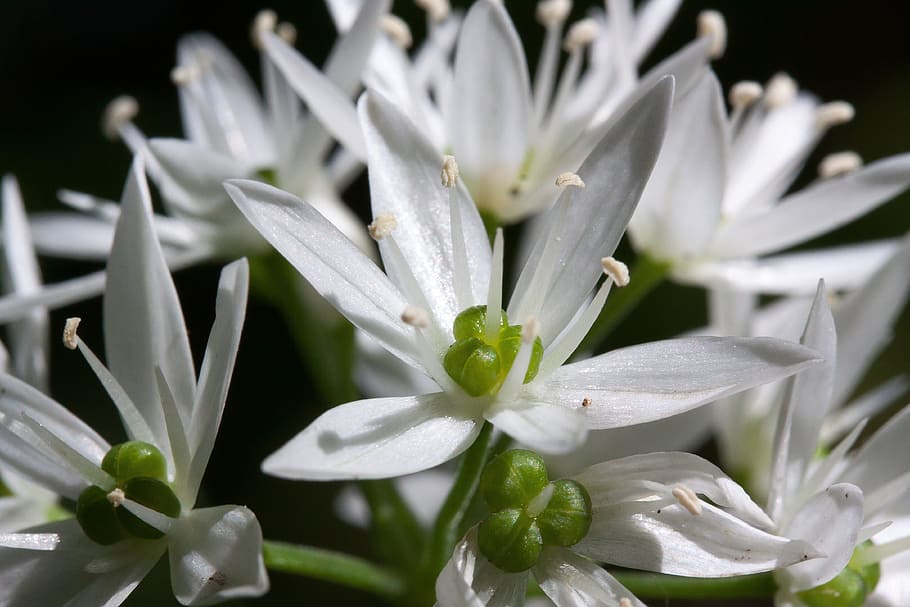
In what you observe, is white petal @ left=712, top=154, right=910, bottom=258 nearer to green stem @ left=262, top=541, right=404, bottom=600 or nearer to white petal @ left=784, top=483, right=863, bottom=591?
white petal @ left=784, top=483, right=863, bottom=591

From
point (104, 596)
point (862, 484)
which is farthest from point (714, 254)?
point (104, 596)

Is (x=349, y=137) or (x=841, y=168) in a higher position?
(x=349, y=137)

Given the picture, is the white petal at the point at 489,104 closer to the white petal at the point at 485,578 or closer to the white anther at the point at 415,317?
the white anther at the point at 415,317

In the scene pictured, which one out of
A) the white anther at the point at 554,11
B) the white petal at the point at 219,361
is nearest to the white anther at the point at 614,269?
the white petal at the point at 219,361

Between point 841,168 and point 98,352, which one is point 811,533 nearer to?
point 841,168

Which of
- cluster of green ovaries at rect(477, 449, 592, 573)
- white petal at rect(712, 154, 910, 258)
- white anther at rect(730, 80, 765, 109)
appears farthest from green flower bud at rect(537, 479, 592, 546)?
white anther at rect(730, 80, 765, 109)

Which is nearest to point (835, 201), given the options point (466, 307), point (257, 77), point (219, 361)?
point (466, 307)
